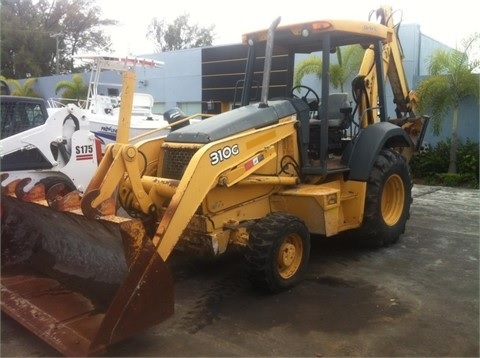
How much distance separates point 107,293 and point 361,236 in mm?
3120

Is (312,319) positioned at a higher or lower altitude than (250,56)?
lower

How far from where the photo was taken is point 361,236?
5.91m

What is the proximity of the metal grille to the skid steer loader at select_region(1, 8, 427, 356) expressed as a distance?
0.04 ft

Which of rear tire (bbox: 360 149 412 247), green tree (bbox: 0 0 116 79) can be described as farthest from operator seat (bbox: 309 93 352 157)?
green tree (bbox: 0 0 116 79)

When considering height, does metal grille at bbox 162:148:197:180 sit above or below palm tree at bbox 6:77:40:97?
below

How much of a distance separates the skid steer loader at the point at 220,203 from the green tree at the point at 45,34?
33893mm

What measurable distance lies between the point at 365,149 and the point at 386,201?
3.26 ft

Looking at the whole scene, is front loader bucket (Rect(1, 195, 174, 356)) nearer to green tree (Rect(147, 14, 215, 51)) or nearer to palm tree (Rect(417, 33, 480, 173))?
palm tree (Rect(417, 33, 480, 173))

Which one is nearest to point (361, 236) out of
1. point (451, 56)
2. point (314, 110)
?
point (314, 110)

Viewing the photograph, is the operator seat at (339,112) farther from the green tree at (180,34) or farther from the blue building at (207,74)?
the green tree at (180,34)

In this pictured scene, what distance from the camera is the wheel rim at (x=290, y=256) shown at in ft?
15.1

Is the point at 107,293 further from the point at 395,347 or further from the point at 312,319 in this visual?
the point at 395,347

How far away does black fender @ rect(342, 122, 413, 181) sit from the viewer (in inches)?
222

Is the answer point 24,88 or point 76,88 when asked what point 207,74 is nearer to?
point 76,88
